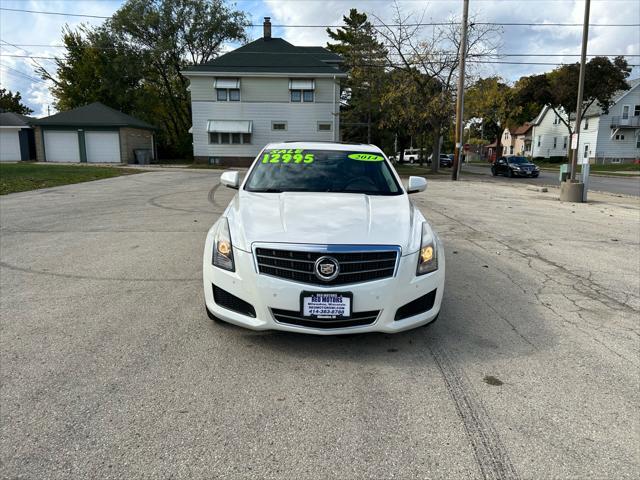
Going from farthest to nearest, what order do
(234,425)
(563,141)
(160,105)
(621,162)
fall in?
(563,141) → (621,162) → (160,105) → (234,425)

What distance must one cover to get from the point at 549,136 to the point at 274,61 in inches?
1781

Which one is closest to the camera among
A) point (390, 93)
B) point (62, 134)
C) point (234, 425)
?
point (234, 425)

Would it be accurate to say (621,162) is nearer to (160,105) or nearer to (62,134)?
(160,105)

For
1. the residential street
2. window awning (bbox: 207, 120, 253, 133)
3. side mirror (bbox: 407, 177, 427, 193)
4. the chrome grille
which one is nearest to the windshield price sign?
side mirror (bbox: 407, 177, 427, 193)

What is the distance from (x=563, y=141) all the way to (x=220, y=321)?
220 feet

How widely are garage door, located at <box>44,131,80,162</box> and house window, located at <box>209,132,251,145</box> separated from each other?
10489 mm

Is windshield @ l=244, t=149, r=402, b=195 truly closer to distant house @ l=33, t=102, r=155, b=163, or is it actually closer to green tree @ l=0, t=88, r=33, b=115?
distant house @ l=33, t=102, r=155, b=163

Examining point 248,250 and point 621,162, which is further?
point 621,162

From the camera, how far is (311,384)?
3.21m

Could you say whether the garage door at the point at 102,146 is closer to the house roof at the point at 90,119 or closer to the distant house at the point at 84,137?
the distant house at the point at 84,137

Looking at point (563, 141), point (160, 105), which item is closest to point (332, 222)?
point (160, 105)

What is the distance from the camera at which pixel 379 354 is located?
12.1ft

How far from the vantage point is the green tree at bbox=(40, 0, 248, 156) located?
43188mm

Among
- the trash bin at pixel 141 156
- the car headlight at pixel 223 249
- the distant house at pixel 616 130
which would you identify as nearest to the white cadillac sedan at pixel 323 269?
the car headlight at pixel 223 249
